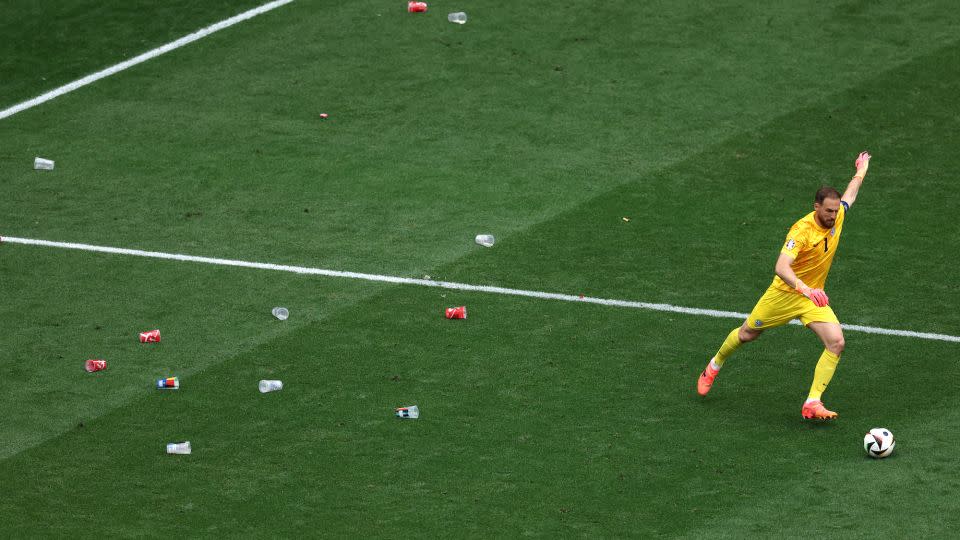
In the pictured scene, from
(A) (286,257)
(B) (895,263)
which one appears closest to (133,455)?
(A) (286,257)

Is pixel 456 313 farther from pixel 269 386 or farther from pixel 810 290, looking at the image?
pixel 810 290

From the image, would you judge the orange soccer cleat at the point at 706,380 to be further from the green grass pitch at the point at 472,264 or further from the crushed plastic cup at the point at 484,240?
the crushed plastic cup at the point at 484,240

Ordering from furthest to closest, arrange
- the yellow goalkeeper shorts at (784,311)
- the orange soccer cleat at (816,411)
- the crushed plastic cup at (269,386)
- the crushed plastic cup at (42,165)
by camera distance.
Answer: the crushed plastic cup at (42,165) → the crushed plastic cup at (269,386) → the yellow goalkeeper shorts at (784,311) → the orange soccer cleat at (816,411)

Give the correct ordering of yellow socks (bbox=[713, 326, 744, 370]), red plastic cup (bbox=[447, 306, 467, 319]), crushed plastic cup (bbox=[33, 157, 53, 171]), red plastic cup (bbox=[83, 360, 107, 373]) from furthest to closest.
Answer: crushed plastic cup (bbox=[33, 157, 53, 171]) < red plastic cup (bbox=[447, 306, 467, 319]) < red plastic cup (bbox=[83, 360, 107, 373]) < yellow socks (bbox=[713, 326, 744, 370])

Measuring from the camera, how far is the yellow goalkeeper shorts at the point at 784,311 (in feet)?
39.8

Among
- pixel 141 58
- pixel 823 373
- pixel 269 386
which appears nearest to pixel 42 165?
pixel 141 58

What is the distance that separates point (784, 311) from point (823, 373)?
58cm

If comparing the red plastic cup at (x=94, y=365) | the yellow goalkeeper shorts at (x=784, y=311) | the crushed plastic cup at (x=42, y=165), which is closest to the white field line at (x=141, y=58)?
the crushed plastic cup at (x=42, y=165)

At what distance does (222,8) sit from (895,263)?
971cm

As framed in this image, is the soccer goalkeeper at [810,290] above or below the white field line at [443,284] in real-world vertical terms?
above

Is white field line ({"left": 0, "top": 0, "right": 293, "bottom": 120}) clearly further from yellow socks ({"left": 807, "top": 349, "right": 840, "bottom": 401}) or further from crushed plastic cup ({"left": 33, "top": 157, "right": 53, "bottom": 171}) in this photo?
yellow socks ({"left": 807, "top": 349, "right": 840, "bottom": 401})

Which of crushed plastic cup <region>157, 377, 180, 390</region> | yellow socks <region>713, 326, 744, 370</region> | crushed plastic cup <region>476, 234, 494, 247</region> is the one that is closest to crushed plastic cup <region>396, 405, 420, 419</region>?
crushed plastic cup <region>157, 377, 180, 390</region>

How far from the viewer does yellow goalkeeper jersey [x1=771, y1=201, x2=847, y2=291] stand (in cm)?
1193

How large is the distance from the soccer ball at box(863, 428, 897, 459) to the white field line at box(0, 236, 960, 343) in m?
2.22
